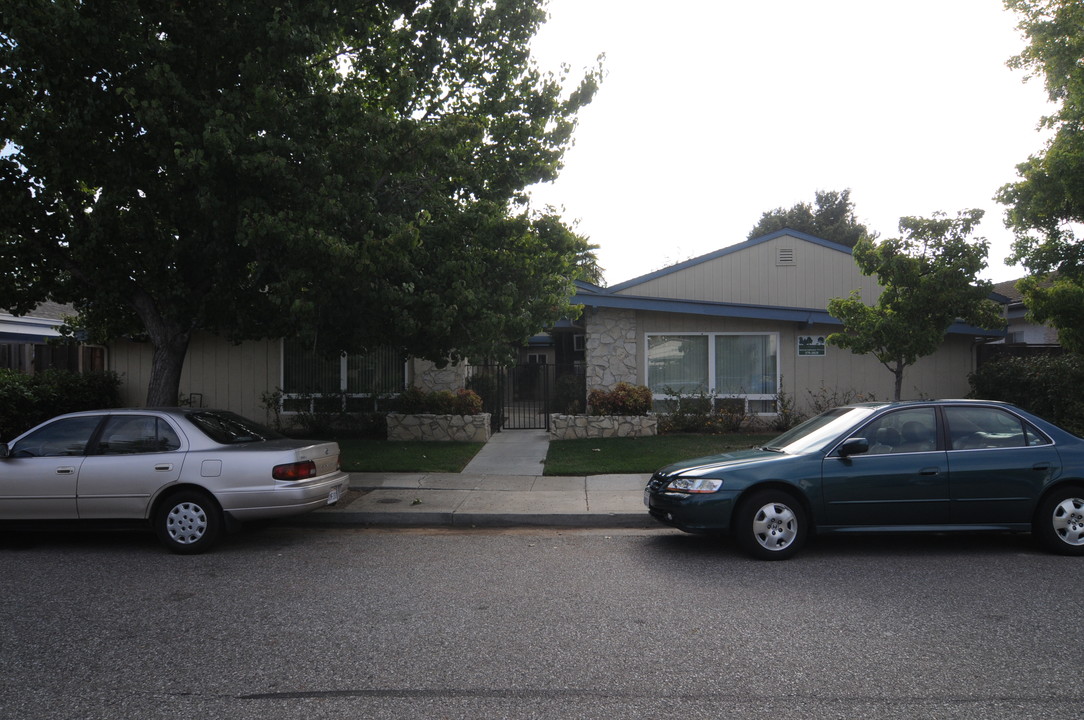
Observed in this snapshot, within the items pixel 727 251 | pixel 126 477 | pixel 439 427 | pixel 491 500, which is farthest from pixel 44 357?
pixel 727 251

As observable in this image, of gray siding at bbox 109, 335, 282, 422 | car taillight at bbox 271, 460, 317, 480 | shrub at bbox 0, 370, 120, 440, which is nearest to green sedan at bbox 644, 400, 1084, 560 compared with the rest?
car taillight at bbox 271, 460, 317, 480

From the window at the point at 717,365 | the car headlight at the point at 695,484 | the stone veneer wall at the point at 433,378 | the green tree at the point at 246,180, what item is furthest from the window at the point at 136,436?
the window at the point at 717,365

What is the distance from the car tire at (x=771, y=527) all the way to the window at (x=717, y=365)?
30.9ft

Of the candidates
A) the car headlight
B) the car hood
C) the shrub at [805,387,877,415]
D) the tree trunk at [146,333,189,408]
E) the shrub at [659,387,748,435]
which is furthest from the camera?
the shrub at [805,387,877,415]

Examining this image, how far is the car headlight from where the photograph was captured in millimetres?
7023

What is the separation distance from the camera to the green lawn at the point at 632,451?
1187 cm

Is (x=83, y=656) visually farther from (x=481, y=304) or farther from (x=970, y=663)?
(x=481, y=304)

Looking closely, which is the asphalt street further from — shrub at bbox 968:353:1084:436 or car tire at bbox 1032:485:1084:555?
shrub at bbox 968:353:1084:436

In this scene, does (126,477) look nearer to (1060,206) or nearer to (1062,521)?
(1062,521)

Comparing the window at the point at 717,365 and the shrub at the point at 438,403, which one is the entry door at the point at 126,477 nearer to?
the shrub at the point at 438,403

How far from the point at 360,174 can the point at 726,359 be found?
9834 millimetres

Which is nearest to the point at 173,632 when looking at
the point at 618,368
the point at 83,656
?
the point at 83,656

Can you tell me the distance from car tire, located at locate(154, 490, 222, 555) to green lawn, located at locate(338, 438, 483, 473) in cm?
464

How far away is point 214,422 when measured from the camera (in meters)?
8.17
